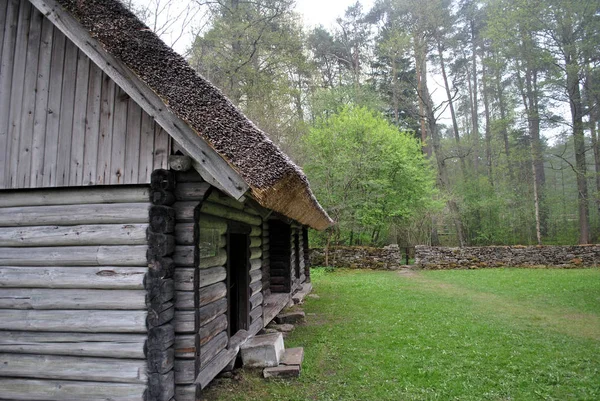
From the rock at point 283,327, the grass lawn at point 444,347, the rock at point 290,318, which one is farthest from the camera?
the rock at point 290,318

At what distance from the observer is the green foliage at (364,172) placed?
66.2ft

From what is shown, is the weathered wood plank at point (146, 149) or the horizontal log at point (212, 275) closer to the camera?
the weathered wood plank at point (146, 149)

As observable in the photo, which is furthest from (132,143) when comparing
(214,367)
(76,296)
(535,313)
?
(535,313)

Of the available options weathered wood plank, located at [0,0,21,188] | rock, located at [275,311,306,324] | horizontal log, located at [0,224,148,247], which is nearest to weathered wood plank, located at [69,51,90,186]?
horizontal log, located at [0,224,148,247]

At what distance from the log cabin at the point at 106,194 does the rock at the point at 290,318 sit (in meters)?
4.18

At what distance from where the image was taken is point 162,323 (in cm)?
362

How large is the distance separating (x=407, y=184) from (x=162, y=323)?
19888mm

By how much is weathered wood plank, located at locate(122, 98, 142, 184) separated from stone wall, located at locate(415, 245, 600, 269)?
18.1 m

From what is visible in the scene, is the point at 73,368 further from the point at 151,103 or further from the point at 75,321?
the point at 151,103

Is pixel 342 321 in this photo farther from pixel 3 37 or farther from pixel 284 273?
pixel 3 37

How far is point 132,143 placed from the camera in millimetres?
3814

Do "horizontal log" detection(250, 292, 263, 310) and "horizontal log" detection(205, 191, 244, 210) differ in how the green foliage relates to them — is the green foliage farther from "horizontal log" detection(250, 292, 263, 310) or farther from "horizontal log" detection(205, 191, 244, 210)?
→ "horizontal log" detection(205, 191, 244, 210)

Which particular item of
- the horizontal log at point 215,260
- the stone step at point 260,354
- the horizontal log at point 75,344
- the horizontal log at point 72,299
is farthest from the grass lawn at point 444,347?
the horizontal log at point 72,299

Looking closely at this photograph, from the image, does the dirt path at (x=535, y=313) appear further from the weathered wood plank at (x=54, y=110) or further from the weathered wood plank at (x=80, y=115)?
the weathered wood plank at (x=54, y=110)
